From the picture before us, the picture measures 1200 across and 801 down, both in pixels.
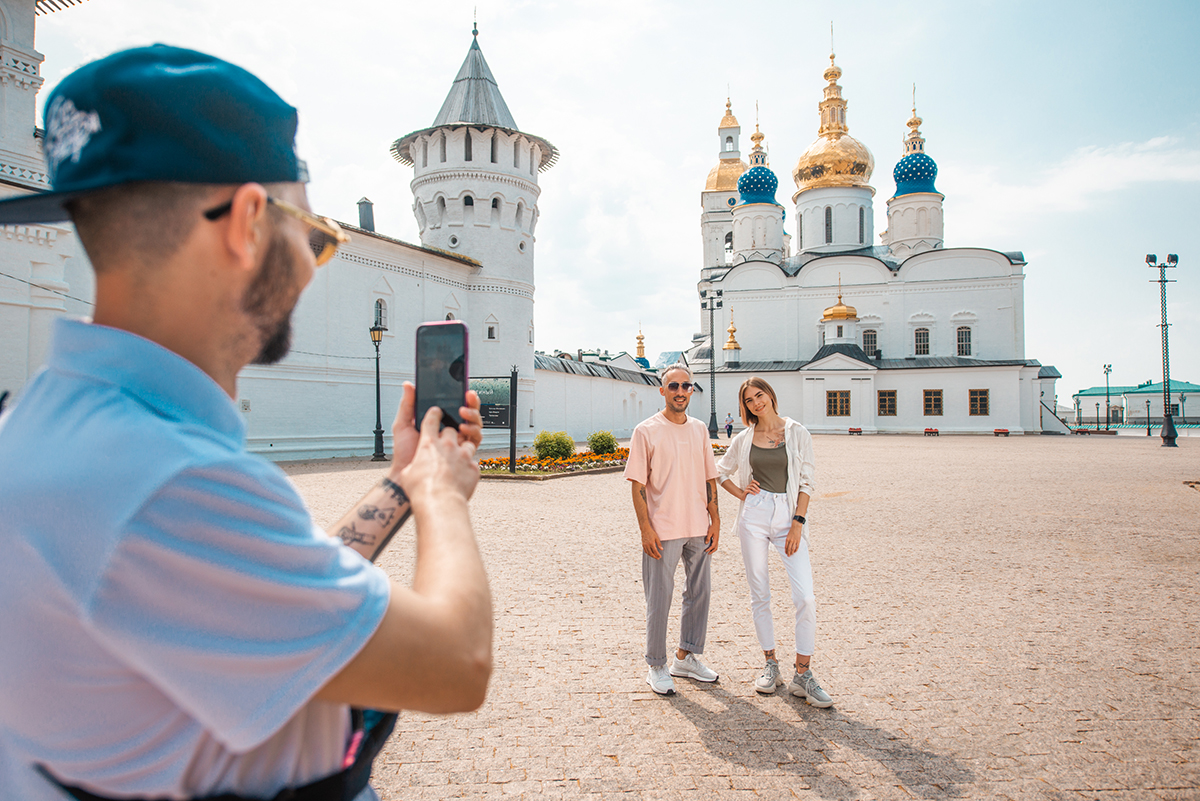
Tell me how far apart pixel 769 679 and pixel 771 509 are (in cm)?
103

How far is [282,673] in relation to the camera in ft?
2.42

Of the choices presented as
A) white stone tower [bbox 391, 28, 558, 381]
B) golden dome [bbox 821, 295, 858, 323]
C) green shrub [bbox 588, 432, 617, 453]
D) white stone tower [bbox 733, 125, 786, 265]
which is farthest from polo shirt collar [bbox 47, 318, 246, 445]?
white stone tower [bbox 733, 125, 786, 265]

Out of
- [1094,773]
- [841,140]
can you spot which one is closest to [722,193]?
[841,140]

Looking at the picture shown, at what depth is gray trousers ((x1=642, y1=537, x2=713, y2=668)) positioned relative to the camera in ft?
14.5

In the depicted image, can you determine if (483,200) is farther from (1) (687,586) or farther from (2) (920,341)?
(2) (920,341)

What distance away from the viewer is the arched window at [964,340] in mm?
44125

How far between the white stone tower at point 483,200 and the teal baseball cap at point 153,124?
27652 millimetres

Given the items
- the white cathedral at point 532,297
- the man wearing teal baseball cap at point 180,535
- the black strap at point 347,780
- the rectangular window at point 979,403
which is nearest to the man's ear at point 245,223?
the man wearing teal baseball cap at point 180,535

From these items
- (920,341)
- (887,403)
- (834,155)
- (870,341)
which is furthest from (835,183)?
(887,403)

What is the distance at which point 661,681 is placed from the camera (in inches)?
162

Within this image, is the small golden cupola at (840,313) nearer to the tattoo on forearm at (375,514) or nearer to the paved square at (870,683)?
the paved square at (870,683)

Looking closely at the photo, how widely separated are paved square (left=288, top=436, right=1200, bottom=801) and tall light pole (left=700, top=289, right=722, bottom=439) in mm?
26867

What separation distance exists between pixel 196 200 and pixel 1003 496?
46.6 ft

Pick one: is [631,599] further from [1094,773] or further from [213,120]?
[213,120]
